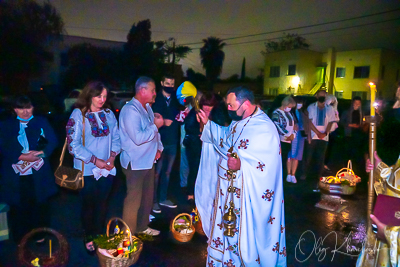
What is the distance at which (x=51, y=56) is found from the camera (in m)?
10.8

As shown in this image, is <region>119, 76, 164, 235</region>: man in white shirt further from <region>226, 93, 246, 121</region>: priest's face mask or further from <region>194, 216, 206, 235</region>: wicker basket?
<region>226, 93, 246, 121</region>: priest's face mask

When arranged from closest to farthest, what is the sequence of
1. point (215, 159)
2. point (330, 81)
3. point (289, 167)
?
point (215, 159)
point (289, 167)
point (330, 81)

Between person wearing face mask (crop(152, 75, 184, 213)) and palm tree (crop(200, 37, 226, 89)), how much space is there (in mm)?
6324

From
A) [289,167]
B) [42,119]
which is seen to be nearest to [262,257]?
[42,119]

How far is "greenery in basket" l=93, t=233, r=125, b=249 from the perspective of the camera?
304 centimetres

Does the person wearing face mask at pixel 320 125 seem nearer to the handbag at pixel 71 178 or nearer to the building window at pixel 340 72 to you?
the handbag at pixel 71 178

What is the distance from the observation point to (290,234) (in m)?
4.08

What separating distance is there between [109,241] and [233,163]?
171 cm

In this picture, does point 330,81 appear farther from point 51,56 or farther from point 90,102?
point 51,56

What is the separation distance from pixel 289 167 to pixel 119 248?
15.3 feet

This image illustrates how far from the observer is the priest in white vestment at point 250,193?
2.68 meters

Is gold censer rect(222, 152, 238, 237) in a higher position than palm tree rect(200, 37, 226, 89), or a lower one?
lower

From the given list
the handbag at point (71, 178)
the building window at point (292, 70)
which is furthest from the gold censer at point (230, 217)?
the building window at point (292, 70)

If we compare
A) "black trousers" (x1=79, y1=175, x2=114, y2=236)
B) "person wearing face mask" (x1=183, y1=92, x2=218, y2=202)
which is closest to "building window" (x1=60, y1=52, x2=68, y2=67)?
"person wearing face mask" (x1=183, y1=92, x2=218, y2=202)
